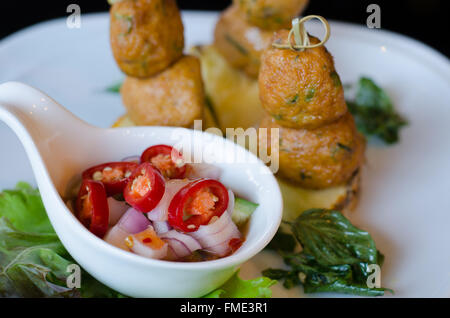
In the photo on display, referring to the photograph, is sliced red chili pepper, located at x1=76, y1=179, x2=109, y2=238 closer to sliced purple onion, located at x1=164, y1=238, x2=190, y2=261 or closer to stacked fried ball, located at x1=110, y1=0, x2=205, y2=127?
sliced purple onion, located at x1=164, y1=238, x2=190, y2=261

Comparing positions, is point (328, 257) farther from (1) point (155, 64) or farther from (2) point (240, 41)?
(2) point (240, 41)

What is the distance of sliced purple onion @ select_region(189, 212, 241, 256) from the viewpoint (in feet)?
6.31

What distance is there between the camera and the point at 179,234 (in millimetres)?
1907

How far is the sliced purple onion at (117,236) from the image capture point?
184 centimetres

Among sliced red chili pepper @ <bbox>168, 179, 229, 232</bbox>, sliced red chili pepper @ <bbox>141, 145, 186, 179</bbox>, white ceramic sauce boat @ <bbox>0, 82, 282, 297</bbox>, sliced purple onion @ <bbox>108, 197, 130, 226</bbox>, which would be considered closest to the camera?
white ceramic sauce boat @ <bbox>0, 82, 282, 297</bbox>

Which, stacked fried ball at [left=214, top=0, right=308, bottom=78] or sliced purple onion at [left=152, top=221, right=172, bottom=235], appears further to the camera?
stacked fried ball at [left=214, top=0, right=308, bottom=78]

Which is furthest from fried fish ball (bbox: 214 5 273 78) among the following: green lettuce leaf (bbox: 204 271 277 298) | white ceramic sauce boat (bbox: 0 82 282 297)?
green lettuce leaf (bbox: 204 271 277 298)

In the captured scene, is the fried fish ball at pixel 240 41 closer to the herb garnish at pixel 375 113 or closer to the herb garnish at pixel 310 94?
the herb garnish at pixel 375 113

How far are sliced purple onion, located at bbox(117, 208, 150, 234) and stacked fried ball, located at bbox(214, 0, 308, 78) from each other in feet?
4.81

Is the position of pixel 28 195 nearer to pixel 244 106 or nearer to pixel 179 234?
pixel 179 234

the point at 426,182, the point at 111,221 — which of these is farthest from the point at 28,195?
the point at 426,182

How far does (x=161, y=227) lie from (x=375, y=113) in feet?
6.29

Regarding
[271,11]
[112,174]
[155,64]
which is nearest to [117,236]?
[112,174]

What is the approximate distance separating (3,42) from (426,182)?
2879 millimetres
